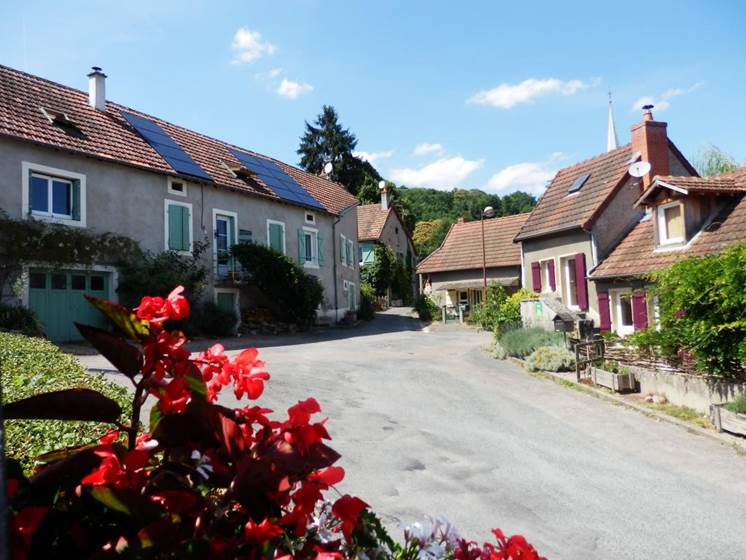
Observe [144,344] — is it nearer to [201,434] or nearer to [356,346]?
[201,434]

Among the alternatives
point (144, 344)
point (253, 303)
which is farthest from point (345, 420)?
point (253, 303)

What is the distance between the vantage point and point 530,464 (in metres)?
7.04

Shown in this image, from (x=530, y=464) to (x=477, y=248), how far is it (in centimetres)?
2858

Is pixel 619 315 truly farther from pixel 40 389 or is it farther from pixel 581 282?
pixel 40 389

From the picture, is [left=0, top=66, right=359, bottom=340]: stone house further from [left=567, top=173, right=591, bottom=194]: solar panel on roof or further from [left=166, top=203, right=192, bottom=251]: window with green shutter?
[left=567, top=173, right=591, bottom=194]: solar panel on roof

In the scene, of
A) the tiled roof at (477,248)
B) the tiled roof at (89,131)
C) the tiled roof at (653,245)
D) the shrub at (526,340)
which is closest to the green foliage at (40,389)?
the tiled roof at (89,131)

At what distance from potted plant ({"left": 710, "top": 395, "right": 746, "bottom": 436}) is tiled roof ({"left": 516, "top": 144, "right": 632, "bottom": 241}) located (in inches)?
416

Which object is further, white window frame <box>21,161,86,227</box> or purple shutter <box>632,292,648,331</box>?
purple shutter <box>632,292,648,331</box>

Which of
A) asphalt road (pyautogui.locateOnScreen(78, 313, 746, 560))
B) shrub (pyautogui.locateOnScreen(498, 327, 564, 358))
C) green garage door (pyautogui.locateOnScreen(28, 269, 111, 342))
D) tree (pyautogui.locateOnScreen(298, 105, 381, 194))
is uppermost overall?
tree (pyautogui.locateOnScreen(298, 105, 381, 194))

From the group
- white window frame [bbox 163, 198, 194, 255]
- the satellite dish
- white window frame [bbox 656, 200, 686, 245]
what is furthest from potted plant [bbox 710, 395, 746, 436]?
white window frame [bbox 163, 198, 194, 255]

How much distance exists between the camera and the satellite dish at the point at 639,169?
709 inches

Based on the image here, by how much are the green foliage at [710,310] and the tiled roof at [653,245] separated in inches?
167

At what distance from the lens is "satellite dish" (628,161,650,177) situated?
18016 mm

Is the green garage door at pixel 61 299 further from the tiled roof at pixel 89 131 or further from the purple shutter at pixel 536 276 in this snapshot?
the purple shutter at pixel 536 276
